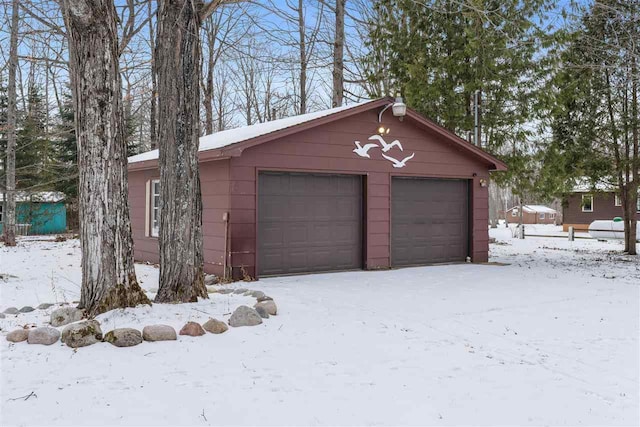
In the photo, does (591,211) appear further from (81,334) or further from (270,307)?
(81,334)

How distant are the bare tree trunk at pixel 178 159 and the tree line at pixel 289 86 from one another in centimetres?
2

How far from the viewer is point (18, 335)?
4.70 meters

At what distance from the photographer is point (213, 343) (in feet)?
15.6

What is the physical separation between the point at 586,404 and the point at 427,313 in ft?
9.50

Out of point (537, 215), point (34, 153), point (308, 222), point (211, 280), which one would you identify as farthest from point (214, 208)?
point (537, 215)

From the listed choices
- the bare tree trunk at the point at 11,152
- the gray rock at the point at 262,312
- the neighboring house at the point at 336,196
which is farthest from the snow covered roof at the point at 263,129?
the bare tree trunk at the point at 11,152

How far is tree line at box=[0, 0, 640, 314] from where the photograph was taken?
538 centimetres

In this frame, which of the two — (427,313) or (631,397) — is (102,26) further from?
(631,397)

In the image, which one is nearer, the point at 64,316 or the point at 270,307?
the point at 64,316

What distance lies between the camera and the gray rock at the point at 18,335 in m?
4.68

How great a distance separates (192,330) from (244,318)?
0.59 meters

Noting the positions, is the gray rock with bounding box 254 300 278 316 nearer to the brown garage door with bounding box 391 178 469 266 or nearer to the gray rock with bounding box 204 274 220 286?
the gray rock with bounding box 204 274 220 286

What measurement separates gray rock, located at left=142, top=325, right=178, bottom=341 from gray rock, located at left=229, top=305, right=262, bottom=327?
655 mm

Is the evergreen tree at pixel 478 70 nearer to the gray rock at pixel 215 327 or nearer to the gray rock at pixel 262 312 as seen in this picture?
the gray rock at pixel 262 312
